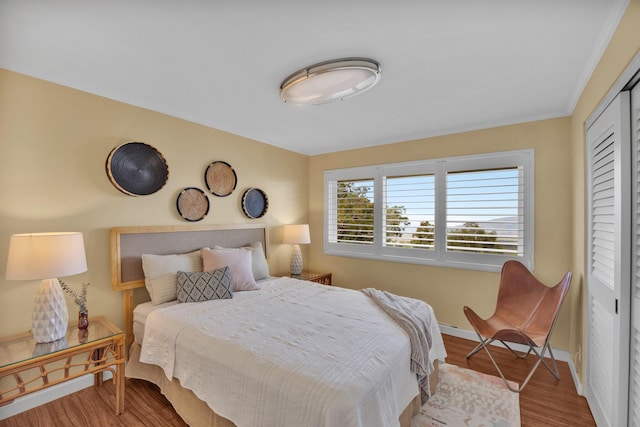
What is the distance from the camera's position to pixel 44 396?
2.15 metres

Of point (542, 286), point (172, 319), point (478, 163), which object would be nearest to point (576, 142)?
point (478, 163)

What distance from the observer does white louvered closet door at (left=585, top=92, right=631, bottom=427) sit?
5.12 feet

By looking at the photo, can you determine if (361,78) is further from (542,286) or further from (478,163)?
(542,286)

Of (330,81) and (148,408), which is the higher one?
(330,81)

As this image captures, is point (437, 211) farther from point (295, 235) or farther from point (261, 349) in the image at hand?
point (261, 349)

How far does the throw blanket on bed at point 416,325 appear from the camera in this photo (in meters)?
1.90

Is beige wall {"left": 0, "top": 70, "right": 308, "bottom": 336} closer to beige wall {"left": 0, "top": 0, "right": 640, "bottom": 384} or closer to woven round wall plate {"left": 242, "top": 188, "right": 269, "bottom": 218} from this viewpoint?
beige wall {"left": 0, "top": 0, "right": 640, "bottom": 384}

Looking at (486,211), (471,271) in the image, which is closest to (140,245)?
(471,271)

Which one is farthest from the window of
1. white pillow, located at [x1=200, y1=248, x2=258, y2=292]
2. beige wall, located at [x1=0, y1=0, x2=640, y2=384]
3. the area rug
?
white pillow, located at [x1=200, y1=248, x2=258, y2=292]

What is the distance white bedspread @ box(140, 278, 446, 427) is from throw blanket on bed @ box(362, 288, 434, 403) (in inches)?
2.7

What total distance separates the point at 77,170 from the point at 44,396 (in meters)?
1.77

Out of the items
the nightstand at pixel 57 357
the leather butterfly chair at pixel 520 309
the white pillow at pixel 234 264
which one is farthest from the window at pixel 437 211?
the nightstand at pixel 57 357

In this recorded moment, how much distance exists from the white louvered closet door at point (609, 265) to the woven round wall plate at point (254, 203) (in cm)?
339

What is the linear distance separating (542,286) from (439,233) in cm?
113
